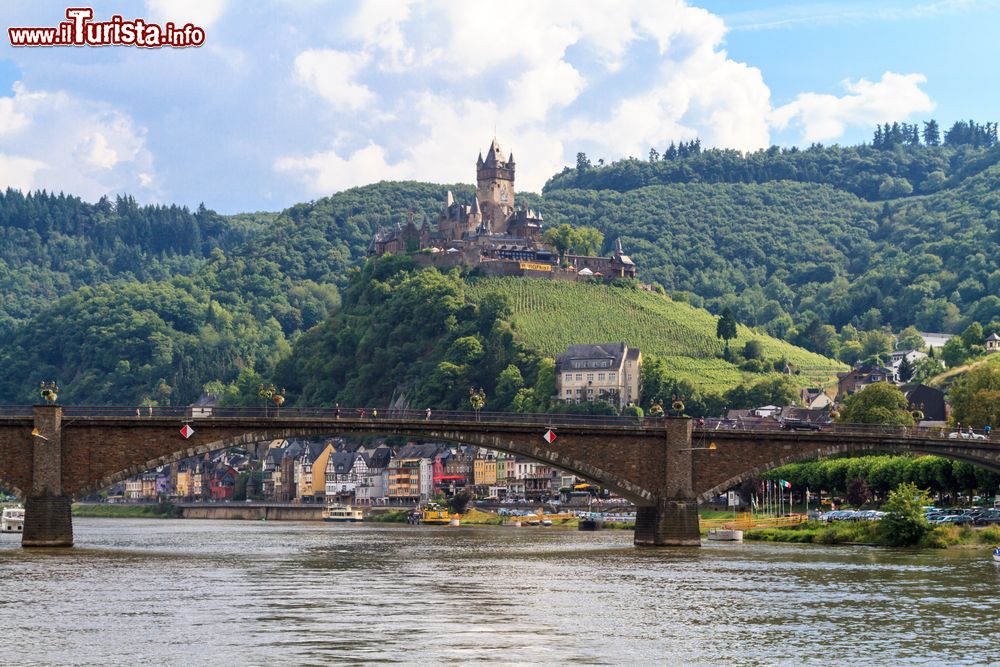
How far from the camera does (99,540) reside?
111 meters

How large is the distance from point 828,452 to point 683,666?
169 ft

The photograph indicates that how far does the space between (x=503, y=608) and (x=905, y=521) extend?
140ft

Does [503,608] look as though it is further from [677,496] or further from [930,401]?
[930,401]

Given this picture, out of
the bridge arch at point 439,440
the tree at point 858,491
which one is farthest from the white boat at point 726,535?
the tree at point 858,491

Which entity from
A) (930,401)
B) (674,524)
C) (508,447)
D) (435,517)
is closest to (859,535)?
(674,524)

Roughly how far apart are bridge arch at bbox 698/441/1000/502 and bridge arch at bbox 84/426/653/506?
4.82 metres

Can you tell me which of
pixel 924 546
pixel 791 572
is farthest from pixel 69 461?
pixel 924 546

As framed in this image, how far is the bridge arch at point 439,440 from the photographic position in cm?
8681

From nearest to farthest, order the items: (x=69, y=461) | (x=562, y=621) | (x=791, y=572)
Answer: (x=562, y=621) < (x=791, y=572) < (x=69, y=461)

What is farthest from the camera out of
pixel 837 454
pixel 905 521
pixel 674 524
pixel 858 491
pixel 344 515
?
pixel 344 515

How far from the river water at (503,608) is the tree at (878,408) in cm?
5566

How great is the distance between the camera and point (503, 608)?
59.0 metres

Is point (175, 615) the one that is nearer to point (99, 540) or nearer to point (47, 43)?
point (47, 43)

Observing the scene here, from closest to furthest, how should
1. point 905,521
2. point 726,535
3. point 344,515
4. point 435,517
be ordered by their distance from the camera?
point 905,521 → point 726,535 → point 435,517 → point 344,515
